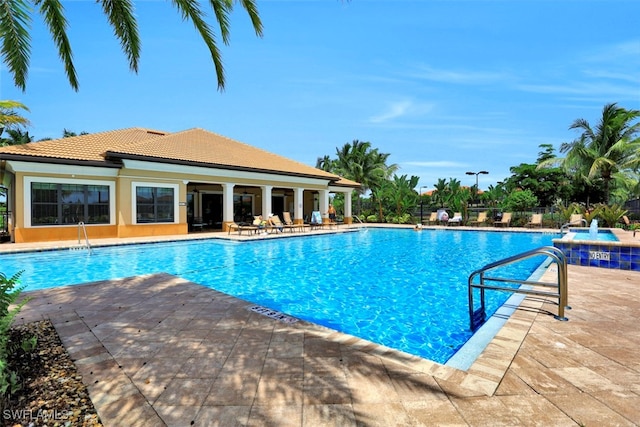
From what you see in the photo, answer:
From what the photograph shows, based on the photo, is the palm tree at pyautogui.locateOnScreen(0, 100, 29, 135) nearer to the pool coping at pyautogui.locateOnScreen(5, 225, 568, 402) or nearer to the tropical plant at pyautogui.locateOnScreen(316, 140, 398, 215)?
the pool coping at pyautogui.locateOnScreen(5, 225, 568, 402)

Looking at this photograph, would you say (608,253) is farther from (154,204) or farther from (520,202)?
(520,202)

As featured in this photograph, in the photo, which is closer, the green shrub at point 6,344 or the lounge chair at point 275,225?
the green shrub at point 6,344

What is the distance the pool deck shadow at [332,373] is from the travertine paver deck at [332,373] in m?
0.01

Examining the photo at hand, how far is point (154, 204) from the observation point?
1694 cm

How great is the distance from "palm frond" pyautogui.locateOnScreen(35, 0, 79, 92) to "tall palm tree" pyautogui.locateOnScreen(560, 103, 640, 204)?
26983 mm

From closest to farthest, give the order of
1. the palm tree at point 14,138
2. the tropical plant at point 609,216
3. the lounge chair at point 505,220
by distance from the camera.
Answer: the tropical plant at point 609,216 → the lounge chair at point 505,220 → the palm tree at point 14,138

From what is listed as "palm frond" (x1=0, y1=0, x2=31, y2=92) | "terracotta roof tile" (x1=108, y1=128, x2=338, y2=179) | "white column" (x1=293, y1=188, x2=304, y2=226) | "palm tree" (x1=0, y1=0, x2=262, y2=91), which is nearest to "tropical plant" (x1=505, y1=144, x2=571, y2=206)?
"white column" (x1=293, y1=188, x2=304, y2=226)

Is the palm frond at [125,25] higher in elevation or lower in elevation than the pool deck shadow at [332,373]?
higher

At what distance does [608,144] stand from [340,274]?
78.2 ft

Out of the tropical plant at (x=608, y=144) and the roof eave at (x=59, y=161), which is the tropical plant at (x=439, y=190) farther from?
the roof eave at (x=59, y=161)

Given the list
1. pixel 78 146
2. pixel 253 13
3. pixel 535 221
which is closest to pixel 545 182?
pixel 535 221

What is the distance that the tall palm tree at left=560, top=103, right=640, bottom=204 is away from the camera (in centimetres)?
2117

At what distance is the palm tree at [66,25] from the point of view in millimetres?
5512

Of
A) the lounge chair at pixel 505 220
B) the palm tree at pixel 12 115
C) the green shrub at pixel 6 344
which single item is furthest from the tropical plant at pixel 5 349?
the lounge chair at pixel 505 220
